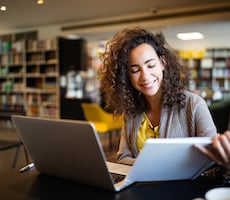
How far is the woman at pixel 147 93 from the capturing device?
3.98 feet

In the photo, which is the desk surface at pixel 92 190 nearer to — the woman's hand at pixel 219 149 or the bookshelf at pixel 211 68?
the woman's hand at pixel 219 149

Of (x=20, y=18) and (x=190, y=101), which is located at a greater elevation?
(x=20, y=18)

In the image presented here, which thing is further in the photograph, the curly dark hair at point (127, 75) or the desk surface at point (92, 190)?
the curly dark hair at point (127, 75)

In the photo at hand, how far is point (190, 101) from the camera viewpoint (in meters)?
1.26

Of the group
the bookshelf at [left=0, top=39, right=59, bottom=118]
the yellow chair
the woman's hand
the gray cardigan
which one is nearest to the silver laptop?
the woman's hand

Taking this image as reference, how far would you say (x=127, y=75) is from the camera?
4.26ft

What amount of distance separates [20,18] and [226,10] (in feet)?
13.7

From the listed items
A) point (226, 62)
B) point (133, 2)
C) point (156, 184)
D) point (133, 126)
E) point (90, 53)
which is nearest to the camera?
point (156, 184)

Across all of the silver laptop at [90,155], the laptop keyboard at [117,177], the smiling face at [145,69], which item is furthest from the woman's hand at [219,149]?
the smiling face at [145,69]

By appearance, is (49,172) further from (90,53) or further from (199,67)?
(199,67)

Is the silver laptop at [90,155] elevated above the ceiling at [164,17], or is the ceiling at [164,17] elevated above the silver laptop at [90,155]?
the ceiling at [164,17]

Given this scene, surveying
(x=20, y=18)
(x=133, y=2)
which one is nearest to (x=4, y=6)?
(x=20, y=18)

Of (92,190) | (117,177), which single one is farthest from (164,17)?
(92,190)

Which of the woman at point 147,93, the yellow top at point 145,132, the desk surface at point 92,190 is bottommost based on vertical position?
the desk surface at point 92,190
